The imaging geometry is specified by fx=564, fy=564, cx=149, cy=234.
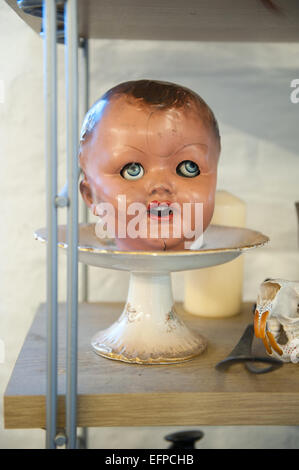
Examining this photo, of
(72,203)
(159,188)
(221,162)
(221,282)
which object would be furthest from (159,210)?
(221,162)

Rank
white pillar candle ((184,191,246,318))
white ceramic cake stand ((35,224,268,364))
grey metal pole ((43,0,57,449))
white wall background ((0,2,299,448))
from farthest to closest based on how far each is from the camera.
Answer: white wall background ((0,2,299,448)), white pillar candle ((184,191,246,318)), white ceramic cake stand ((35,224,268,364)), grey metal pole ((43,0,57,449))

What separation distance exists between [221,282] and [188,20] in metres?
0.34

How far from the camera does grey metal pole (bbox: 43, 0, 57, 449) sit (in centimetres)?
45

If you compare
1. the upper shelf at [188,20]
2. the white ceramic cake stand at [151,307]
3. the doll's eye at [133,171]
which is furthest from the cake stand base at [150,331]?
the upper shelf at [188,20]

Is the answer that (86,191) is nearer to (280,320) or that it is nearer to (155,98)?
(155,98)

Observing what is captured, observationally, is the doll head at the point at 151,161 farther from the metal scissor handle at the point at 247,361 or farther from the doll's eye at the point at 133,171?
the metal scissor handle at the point at 247,361

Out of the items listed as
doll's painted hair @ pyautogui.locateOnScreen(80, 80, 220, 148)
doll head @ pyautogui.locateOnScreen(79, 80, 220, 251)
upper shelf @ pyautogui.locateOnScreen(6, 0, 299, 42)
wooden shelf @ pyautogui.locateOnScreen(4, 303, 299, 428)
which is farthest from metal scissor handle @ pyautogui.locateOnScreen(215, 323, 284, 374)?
upper shelf @ pyautogui.locateOnScreen(6, 0, 299, 42)

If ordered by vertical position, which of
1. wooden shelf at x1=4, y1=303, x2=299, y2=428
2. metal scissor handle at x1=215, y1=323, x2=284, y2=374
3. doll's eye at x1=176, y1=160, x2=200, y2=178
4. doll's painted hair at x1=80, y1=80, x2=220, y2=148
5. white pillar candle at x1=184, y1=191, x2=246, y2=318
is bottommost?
wooden shelf at x1=4, y1=303, x2=299, y2=428

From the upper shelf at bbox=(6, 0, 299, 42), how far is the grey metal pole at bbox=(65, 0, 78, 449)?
149 mm

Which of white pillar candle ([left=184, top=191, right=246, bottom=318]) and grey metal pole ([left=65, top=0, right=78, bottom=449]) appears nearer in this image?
grey metal pole ([left=65, top=0, right=78, bottom=449])

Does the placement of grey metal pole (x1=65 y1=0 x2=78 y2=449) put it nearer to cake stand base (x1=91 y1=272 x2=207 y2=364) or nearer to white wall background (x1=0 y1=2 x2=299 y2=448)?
cake stand base (x1=91 y1=272 x2=207 y2=364)

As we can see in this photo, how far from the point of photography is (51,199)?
0.46 meters

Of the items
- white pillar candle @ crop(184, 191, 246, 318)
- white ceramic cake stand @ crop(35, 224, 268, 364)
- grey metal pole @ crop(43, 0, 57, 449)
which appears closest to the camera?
grey metal pole @ crop(43, 0, 57, 449)

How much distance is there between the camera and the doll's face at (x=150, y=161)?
566mm
